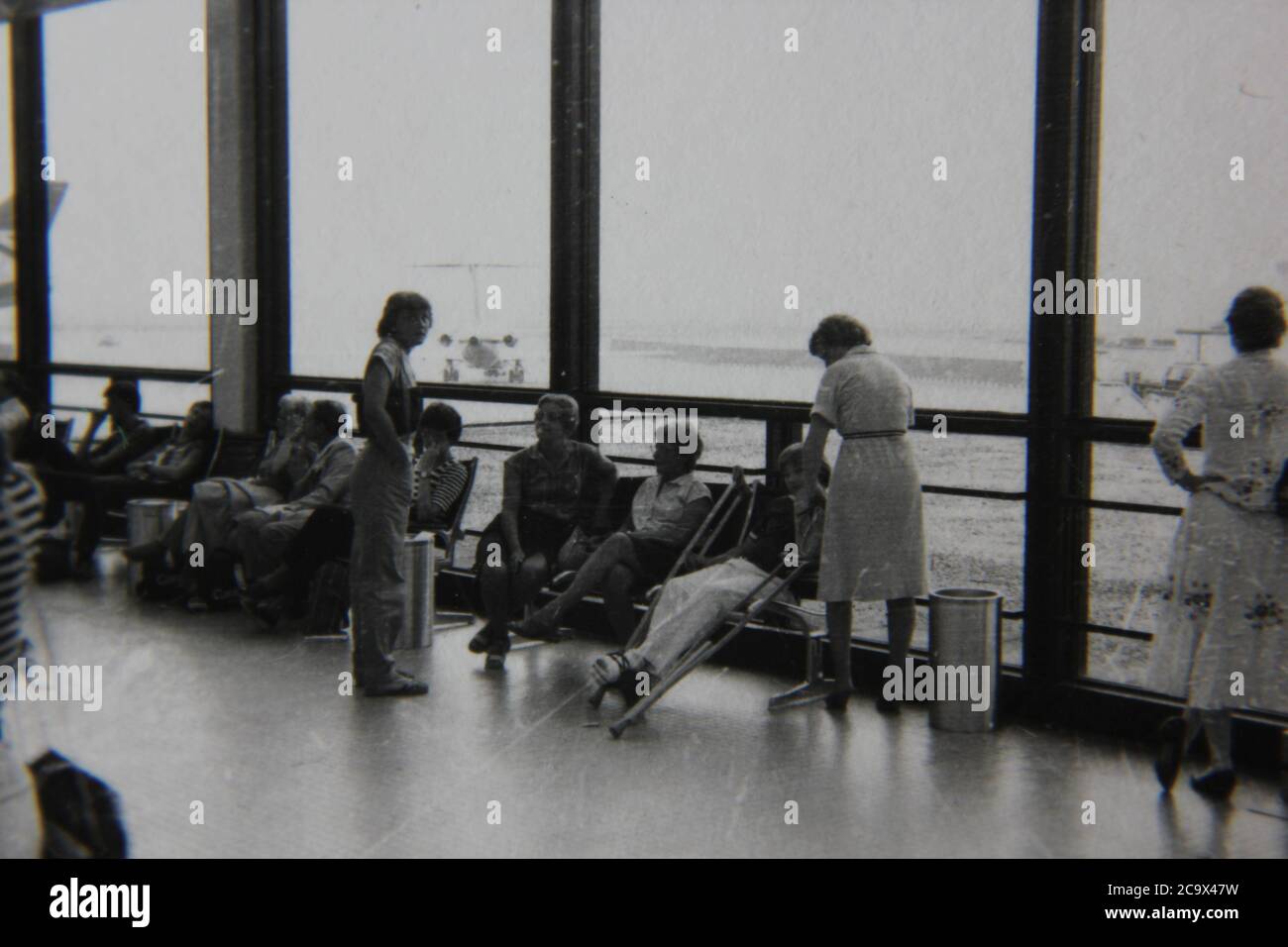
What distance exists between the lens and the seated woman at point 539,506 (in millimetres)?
6223

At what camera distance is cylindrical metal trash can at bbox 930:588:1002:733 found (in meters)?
5.18

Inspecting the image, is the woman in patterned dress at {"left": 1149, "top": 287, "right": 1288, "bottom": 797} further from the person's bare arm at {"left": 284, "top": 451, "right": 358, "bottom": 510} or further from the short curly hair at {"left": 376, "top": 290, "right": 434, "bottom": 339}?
the person's bare arm at {"left": 284, "top": 451, "right": 358, "bottom": 510}

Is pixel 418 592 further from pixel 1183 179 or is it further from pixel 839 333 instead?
pixel 1183 179

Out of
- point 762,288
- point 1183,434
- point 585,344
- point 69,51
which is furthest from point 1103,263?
point 69,51

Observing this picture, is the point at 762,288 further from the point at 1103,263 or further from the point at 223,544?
the point at 223,544

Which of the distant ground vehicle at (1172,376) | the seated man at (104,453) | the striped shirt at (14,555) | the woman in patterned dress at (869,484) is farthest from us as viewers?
the seated man at (104,453)

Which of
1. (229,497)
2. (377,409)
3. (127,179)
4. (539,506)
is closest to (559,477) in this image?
(539,506)

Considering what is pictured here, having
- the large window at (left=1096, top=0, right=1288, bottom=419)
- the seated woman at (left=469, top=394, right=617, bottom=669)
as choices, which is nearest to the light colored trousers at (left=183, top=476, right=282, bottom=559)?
the seated woman at (left=469, top=394, right=617, bottom=669)

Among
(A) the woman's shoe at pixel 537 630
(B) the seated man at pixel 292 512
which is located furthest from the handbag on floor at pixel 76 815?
(B) the seated man at pixel 292 512

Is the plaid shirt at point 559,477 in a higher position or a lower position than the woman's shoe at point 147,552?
higher

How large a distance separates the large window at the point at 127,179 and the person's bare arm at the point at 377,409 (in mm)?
4094

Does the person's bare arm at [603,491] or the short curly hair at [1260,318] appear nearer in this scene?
the short curly hair at [1260,318]

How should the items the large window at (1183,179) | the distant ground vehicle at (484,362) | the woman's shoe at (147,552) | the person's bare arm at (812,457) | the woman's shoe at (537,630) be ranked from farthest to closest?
the woman's shoe at (147,552)
the distant ground vehicle at (484,362)
the woman's shoe at (537,630)
the person's bare arm at (812,457)
the large window at (1183,179)

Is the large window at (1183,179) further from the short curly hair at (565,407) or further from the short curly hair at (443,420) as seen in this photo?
the short curly hair at (443,420)
